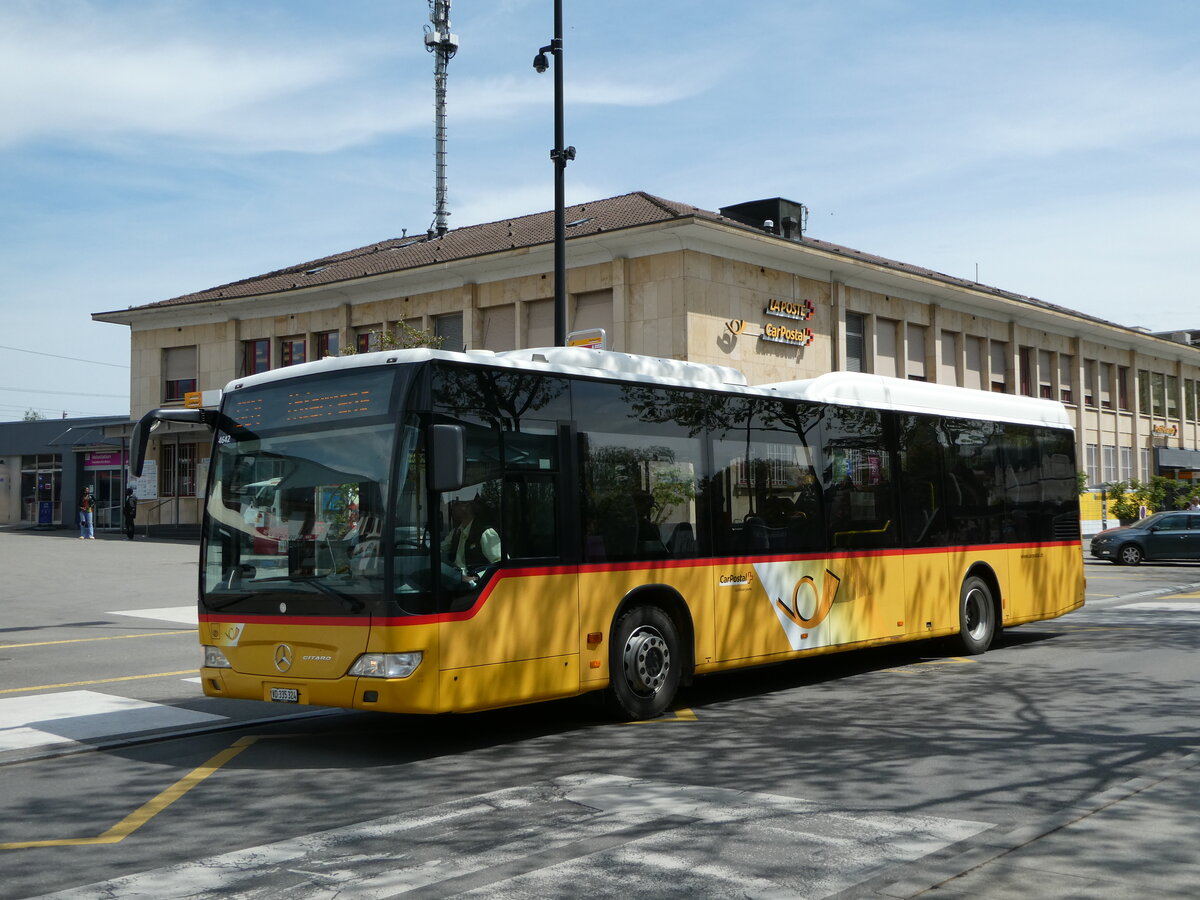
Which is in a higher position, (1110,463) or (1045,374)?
(1045,374)

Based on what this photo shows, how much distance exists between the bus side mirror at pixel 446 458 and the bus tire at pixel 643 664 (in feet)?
7.15

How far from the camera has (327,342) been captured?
45.9 metres

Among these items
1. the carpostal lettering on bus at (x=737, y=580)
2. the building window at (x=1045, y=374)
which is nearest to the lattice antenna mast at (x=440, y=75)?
the building window at (x=1045, y=374)

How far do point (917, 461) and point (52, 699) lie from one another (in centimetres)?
866

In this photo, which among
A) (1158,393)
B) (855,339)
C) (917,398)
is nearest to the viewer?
(917,398)

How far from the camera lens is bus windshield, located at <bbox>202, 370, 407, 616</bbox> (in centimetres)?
822

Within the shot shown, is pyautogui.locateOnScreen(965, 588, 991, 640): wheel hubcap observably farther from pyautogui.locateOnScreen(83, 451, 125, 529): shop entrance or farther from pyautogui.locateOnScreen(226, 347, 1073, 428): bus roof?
pyautogui.locateOnScreen(83, 451, 125, 529): shop entrance

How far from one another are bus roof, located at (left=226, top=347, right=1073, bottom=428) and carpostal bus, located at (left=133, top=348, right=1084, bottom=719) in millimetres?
34

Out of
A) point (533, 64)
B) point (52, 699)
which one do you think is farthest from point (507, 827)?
point (533, 64)

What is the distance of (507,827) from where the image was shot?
633 centimetres

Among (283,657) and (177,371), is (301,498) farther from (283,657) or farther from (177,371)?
(177,371)

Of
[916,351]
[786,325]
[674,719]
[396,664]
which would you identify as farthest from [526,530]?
[916,351]

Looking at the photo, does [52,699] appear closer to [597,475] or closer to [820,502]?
[597,475]

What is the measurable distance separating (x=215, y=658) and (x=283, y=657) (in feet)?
2.55
